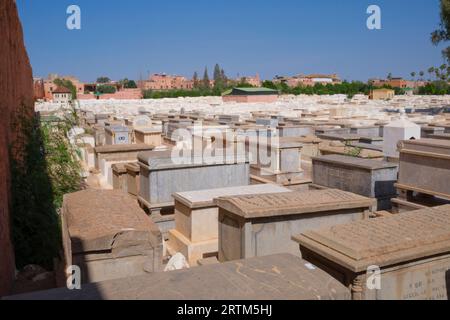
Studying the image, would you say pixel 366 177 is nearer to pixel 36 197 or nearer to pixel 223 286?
pixel 36 197

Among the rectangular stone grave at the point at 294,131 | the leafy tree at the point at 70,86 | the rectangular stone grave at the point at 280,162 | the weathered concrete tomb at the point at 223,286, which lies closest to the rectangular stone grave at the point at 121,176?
the leafy tree at the point at 70,86

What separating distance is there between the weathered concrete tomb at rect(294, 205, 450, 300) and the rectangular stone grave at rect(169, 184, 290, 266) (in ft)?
7.71

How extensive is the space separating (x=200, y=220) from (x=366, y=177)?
126 inches

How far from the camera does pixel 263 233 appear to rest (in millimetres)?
4668

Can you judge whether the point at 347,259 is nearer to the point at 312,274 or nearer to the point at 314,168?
the point at 312,274

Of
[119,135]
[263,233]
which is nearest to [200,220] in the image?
[263,233]

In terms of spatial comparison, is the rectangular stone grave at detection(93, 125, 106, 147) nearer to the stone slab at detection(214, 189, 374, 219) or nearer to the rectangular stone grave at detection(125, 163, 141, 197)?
the rectangular stone grave at detection(125, 163, 141, 197)

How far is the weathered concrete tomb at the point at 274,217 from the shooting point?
4.57 meters

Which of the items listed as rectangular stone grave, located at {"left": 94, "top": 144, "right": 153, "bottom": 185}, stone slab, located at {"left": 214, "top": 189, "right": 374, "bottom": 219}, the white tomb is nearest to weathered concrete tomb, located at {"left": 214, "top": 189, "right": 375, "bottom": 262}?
stone slab, located at {"left": 214, "top": 189, "right": 374, "bottom": 219}

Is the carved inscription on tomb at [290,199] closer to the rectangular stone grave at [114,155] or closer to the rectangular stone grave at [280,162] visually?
the rectangular stone grave at [280,162]

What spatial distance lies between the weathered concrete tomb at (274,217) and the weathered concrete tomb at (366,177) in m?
2.53

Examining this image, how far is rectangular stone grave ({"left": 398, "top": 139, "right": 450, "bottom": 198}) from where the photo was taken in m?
6.36

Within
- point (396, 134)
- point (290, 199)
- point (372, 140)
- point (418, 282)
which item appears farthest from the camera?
point (372, 140)
